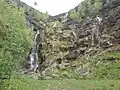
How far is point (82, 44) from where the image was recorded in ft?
238

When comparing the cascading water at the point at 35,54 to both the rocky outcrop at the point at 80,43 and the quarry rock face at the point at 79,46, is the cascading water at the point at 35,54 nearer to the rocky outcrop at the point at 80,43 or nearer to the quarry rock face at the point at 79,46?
the quarry rock face at the point at 79,46

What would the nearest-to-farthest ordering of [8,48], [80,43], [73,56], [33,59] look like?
[8,48]
[73,56]
[33,59]
[80,43]

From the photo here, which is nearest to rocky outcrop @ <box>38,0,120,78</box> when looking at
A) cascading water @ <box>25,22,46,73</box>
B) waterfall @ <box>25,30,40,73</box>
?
cascading water @ <box>25,22,46,73</box>

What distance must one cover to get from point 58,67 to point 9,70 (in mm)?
47646

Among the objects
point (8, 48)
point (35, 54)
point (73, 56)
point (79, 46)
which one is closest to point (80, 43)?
point (79, 46)

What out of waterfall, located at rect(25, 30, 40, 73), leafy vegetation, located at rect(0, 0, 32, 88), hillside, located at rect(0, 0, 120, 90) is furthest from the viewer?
waterfall, located at rect(25, 30, 40, 73)

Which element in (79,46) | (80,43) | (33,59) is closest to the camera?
(33,59)

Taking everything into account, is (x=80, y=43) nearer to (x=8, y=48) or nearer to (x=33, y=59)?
(x=33, y=59)

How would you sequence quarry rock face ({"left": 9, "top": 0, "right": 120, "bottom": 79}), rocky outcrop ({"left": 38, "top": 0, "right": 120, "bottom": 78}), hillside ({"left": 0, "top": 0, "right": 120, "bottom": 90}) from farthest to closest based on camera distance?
rocky outcrop ({"left": 38, "top": 0, "right": 120, "bottom": 78}) → quarry rock face ({"left": 9, "top": 0, "right": 120, "bottom": 79}) → hillside ({"left": 0, "top": 0, "right": 120, "bottom": 90})

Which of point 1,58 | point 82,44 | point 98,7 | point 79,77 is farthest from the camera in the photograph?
point 98,7

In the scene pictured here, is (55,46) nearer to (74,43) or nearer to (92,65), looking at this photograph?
(74,43)

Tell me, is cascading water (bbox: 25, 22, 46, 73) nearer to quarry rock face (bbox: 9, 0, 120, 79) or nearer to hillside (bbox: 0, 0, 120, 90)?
hillside (bbox: 0, 0, 120, 90)

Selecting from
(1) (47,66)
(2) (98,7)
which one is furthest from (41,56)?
(2) (98,7)

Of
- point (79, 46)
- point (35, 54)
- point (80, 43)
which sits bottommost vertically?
point (35, 54)
